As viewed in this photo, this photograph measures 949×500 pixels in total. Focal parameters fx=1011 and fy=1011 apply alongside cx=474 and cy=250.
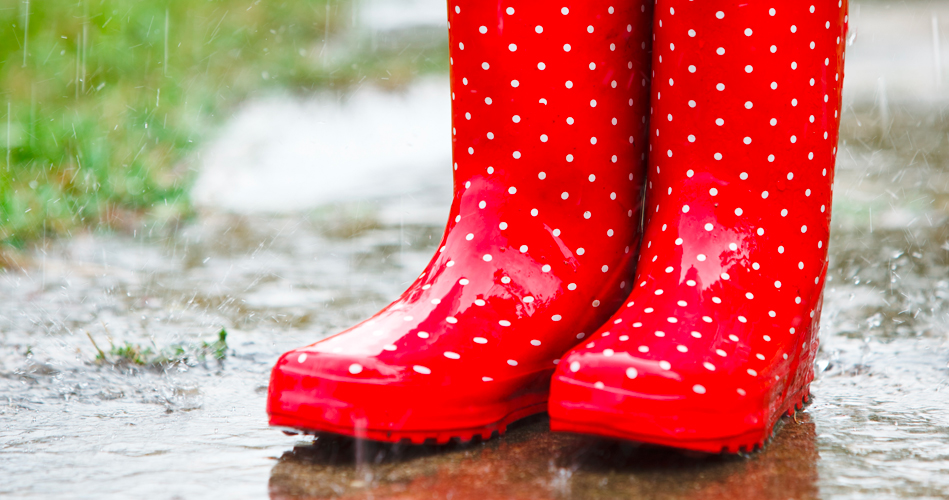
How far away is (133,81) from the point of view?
143 inches

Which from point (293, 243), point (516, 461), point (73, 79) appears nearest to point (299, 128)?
point (73, 79)

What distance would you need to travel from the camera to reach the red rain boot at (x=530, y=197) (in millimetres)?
A: 1002

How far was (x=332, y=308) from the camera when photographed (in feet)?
5.19

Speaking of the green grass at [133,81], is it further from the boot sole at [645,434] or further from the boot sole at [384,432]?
the boot sole at [645,434]

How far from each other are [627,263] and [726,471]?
0.30m

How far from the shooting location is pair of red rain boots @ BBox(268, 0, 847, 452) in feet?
2.96

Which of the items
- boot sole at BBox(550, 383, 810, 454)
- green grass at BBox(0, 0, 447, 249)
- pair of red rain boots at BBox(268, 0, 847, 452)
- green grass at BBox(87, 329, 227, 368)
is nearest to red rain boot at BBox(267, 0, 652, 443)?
pair of red rain boots at BBox(268, 0, 847, 452)

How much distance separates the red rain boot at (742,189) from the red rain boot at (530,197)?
0.14ft

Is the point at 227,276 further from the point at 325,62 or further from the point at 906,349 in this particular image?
the point at 325,62

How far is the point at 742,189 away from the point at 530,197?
0.22 meters

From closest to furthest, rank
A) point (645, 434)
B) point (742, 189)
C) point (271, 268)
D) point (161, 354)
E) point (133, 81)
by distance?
point (645, 434)
point (742, 189)
point (161, 354)
point (271, 268)
point (133, 81)

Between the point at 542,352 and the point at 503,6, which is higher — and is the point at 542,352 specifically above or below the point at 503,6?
below

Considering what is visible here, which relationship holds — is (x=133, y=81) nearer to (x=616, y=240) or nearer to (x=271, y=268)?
(x=271, y=268)

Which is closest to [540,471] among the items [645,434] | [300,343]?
[645,434]
